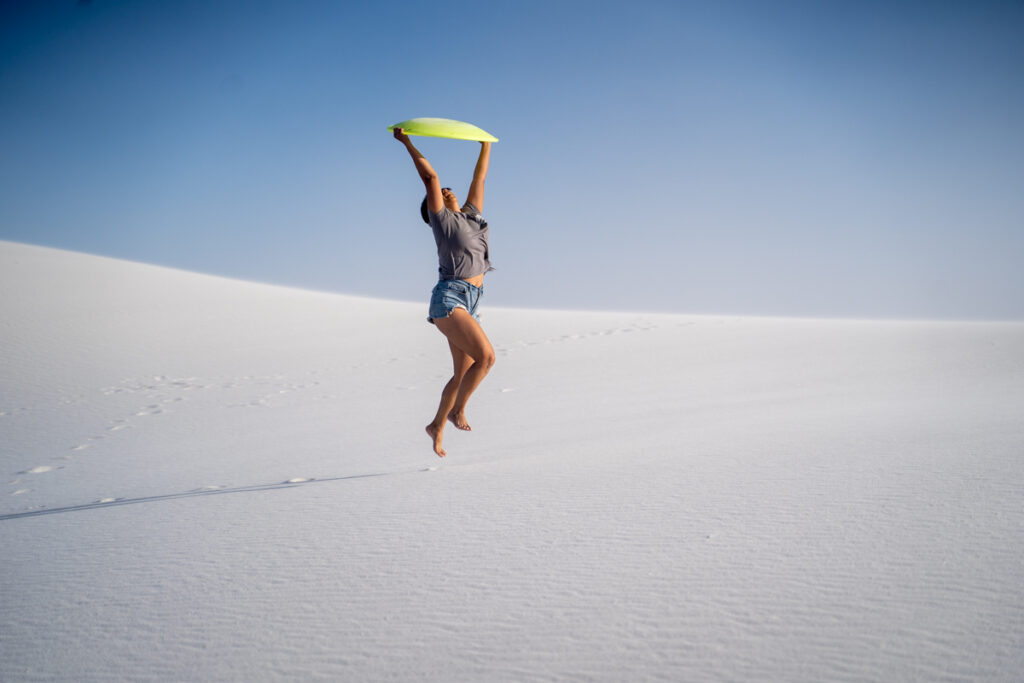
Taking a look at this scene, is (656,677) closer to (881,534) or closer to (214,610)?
(881,534)

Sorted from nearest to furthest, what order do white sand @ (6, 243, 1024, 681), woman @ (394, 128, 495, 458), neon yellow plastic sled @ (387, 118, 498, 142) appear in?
white sand @ (6, 243, 1024, 681), neon yellow plastic sled @ (387, 118, 498, 142), woman @ (394, 128, 495, 458)

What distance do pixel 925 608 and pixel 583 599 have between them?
47.7 inches

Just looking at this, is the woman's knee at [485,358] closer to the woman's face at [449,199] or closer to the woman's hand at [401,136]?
Result: the woman's face at [449,199]

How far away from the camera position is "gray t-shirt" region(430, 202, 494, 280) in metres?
4.67

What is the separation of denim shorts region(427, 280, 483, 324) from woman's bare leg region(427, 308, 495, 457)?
4 cm

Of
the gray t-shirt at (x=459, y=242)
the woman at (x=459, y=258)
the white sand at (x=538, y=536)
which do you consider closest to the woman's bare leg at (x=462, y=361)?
the woman at (x=459, y=258)

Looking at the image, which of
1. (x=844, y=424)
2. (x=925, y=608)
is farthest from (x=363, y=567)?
(x=844, y=424)

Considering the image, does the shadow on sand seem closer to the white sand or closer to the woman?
the white sand

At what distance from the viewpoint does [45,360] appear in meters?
13.4

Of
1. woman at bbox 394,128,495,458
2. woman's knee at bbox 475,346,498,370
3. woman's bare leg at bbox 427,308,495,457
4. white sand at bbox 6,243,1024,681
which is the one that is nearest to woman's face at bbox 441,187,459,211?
woman at bbox 394,128,495,458

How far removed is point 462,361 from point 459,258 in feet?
2.78

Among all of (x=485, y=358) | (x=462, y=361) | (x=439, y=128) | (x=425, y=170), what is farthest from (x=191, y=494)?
(x=439, y=128)

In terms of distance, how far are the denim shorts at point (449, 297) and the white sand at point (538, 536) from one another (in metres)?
1.22

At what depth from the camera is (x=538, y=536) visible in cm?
357
